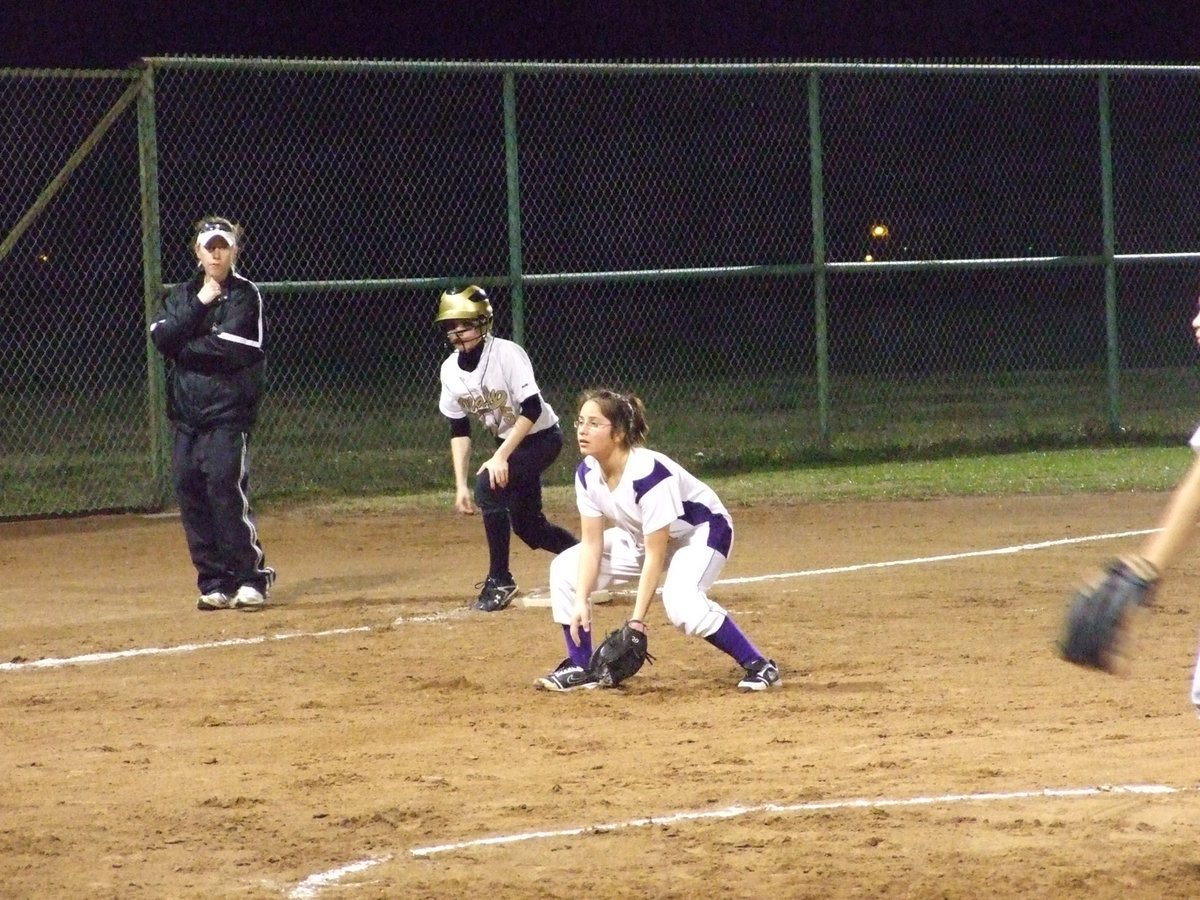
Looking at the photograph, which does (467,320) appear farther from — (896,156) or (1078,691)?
(896,156)

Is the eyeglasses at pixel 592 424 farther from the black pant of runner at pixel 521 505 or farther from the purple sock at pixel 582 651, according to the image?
the black pant of runner at pixel 521 505

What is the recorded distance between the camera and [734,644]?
7.11 m

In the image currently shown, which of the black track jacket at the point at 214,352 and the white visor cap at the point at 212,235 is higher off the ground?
the white visor cap at the point at 212,235

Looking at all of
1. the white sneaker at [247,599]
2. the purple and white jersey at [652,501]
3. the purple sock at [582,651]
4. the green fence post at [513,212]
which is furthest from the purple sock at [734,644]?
the green fence post at [513,212]

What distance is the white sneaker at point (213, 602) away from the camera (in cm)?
942

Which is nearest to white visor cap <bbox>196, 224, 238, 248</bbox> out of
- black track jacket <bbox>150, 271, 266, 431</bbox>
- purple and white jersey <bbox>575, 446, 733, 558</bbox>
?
black track jacket <bbox>150, 271, 266, 431</bbox>

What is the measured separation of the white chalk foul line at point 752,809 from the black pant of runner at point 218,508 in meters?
4.62

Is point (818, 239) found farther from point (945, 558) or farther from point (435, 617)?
point (435, 617)

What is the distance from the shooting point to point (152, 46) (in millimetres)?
30641

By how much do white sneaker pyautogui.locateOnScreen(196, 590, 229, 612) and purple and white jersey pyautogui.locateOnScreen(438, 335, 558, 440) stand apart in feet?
4.69

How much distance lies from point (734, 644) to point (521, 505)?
7.76 ft

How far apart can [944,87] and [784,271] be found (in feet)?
54.9

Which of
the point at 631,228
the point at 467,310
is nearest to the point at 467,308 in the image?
the point at 467,310

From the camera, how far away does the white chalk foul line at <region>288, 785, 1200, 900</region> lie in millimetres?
4969
